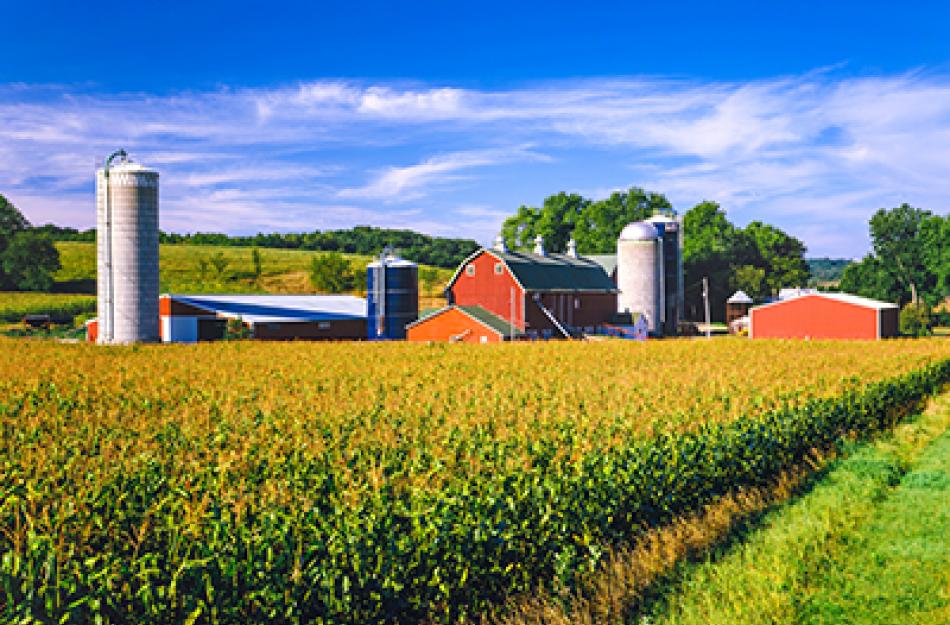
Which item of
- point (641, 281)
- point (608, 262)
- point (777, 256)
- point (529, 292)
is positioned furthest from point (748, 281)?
point (529, 292)

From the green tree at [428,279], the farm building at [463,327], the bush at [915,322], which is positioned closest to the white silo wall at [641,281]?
the farm building at [463,327]

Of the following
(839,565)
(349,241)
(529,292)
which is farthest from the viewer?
(349,241)

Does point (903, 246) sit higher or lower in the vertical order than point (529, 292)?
higher

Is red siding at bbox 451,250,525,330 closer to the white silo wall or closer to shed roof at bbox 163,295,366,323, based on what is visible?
shed roof at bbox 163,295,366,323

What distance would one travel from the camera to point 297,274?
4439 inches

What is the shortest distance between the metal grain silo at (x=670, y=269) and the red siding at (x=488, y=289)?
20030mm

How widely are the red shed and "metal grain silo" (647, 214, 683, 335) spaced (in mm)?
11175

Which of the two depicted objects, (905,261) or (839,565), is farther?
(905,261)

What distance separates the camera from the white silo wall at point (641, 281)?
200ft

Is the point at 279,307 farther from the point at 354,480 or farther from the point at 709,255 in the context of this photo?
the point at 709,255

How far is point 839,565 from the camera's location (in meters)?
9.18

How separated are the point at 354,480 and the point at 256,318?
37.1m

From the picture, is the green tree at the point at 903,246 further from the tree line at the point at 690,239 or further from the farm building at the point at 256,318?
the farm building at the point at 256,318

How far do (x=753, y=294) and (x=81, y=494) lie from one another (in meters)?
94.0
